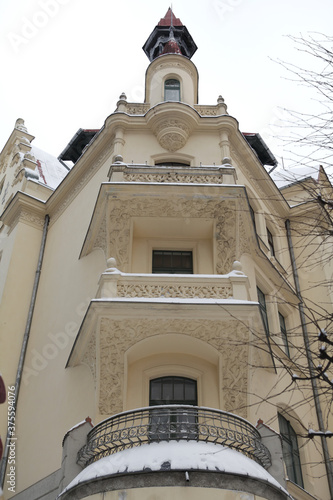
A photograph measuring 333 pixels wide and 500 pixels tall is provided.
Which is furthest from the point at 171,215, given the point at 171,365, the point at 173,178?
the point at 171,365

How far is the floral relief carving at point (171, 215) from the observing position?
46.5 ft

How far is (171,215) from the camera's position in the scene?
14523 mm

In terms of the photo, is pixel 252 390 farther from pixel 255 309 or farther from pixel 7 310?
pixel 7 310

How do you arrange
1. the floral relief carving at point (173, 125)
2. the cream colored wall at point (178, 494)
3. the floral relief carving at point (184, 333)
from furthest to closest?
the floral relief carving at point (173, 125)
the floral relief carving at point (184, 333)
the cream colored wall at point (178, 494)

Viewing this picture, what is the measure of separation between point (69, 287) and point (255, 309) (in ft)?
20.7

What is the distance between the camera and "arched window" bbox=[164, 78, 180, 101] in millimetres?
18647

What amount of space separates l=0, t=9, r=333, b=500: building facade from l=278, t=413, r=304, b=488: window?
0.06m

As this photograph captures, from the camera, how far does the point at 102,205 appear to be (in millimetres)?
14602

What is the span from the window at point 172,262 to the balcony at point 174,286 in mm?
1911

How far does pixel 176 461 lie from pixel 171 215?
696 cm

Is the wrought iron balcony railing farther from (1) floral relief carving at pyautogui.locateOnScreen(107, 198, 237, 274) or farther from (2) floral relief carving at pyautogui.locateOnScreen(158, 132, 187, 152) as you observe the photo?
(2) floral relief carving at pyautogui.locateOnScreen(158, 132, 187, 152)

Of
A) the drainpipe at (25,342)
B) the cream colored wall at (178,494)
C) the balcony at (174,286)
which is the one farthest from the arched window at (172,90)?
the cream colored wall at (178,494)

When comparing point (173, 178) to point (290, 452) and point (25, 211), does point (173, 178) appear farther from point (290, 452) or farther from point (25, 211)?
point (290, 452)

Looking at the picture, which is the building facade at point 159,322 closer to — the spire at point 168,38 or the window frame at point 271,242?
the window frame at point 271,242
